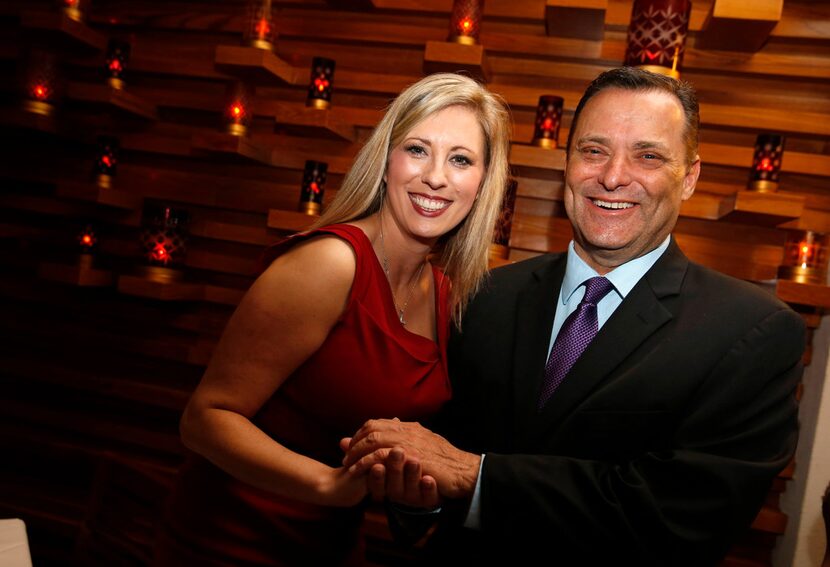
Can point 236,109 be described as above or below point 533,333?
above

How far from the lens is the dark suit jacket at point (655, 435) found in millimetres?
1563

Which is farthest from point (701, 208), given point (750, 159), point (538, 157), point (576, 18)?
point (576, 18)

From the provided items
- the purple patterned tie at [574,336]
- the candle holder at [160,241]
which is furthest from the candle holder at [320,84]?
the purple patterned tie at [574,336]

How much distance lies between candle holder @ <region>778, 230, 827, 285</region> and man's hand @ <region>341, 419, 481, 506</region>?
1601 mm

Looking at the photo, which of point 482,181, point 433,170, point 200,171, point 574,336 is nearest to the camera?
point 574,336

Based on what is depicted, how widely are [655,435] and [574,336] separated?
11.7 inches

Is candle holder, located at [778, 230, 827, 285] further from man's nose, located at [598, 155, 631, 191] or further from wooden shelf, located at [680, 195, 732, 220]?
man's nose, located at [598, 155, 631, 191]

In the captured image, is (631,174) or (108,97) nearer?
(631,174)

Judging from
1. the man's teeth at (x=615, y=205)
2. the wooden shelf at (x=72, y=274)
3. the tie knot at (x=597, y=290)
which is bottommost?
the wooden shelf at (x=72, y=274)

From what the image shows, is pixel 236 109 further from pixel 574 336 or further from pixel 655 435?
pixel 655 435

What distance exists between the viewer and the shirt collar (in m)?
1.83

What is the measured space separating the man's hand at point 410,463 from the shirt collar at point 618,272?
0.54 metres

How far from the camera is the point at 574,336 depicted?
181cm

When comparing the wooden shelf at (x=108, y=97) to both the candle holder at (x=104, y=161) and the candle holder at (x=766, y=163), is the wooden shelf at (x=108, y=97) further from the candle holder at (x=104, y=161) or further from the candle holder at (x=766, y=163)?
the candle holder at (x=766, y=163)
